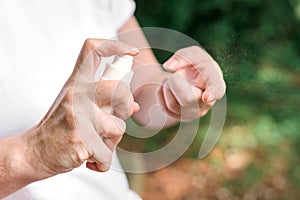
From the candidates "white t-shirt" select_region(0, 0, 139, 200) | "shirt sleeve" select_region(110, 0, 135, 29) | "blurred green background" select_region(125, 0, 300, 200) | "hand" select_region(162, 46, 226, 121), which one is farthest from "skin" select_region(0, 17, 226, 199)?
"blurred green background" select_region(125, 0, 300, 200)

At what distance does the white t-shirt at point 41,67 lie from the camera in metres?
1.04

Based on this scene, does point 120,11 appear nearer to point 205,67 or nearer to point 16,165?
point 205,67

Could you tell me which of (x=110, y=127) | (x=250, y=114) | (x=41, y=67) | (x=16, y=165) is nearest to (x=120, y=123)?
(x=110, y=127)

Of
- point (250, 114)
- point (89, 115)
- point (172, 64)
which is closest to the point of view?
point (89, 115)

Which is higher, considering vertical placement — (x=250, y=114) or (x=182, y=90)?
(x=182, y=90)

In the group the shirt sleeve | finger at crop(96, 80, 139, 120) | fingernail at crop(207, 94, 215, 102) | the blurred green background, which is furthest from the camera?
the blurred green background

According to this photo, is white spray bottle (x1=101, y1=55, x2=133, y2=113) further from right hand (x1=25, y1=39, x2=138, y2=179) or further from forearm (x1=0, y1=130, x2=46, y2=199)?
forearm (x1=0, y1=130, x2=46, y2=199)

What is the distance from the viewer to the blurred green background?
230 cm

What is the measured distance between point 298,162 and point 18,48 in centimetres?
183

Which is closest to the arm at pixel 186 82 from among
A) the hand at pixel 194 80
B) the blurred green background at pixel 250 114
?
the hand at pixel 194 80

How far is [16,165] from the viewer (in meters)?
0.92

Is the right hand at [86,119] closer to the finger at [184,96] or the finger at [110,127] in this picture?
the finger at [110,127]

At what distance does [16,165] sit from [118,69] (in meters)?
0.18

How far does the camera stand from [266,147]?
2.70m
